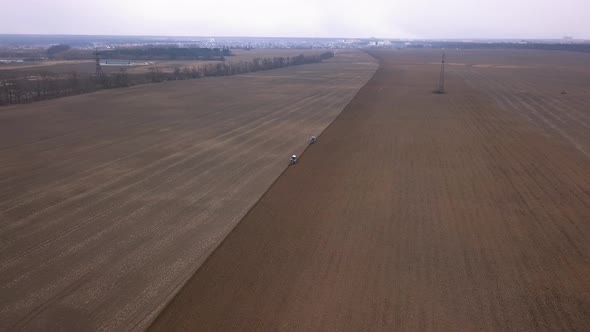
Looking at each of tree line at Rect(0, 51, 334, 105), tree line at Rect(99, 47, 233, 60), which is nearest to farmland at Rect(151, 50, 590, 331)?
tree line at Rect(0, 51, 334, 105)

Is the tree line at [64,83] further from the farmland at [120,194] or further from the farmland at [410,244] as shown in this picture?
the farmland at [410,244]

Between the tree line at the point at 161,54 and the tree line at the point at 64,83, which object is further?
the tree line at the point at 161,54

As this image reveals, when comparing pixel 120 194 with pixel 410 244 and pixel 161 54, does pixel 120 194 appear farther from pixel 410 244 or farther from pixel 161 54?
pixel 161 54

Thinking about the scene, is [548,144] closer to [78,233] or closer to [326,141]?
[326,141]

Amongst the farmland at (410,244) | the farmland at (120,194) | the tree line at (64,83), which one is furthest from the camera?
the tree line at (64,83)

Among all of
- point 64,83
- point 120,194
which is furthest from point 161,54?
point 120,194

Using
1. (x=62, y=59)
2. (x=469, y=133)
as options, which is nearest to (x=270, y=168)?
(x=469, y=133)

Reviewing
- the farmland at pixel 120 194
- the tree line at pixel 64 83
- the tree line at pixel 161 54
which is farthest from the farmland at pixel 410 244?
the tree line at pixel 161 54
